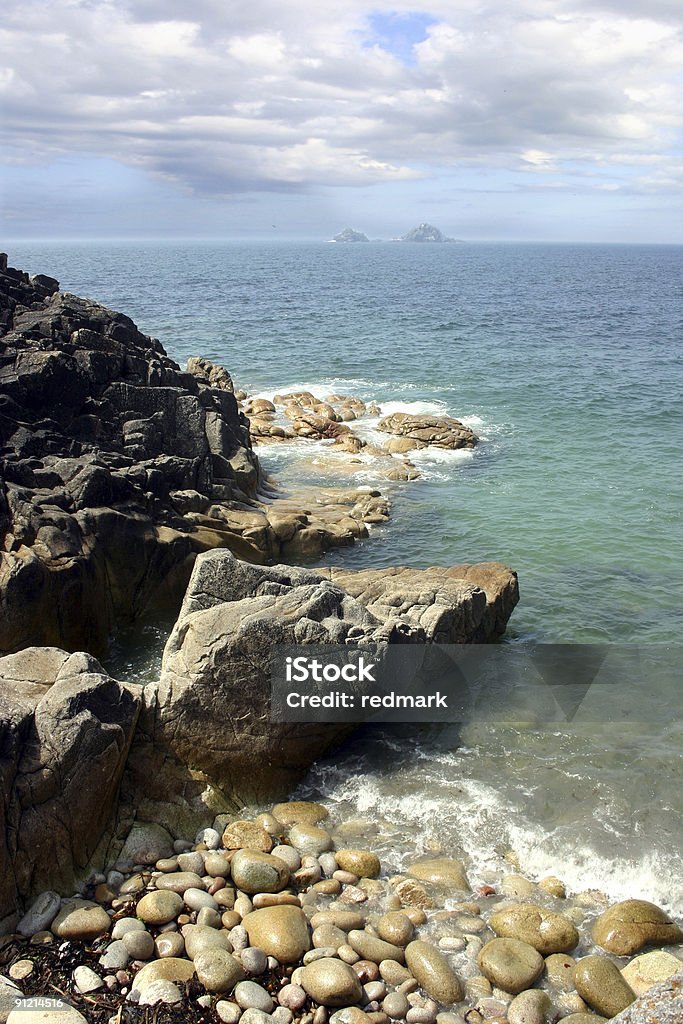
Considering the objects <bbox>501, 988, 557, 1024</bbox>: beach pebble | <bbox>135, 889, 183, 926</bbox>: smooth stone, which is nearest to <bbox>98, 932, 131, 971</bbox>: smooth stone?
<bbox>135, 889, 183, 926</bbox>: smooth stone

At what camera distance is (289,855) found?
516 inches

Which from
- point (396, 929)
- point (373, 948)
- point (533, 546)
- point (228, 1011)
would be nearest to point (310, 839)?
point (396, 929)

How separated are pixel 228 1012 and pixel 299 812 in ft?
13.7

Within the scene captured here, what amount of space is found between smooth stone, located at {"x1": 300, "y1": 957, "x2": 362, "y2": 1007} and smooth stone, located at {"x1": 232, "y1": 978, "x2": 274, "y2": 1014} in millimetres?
504

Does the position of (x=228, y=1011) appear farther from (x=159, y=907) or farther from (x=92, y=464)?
(x=92, y=464)

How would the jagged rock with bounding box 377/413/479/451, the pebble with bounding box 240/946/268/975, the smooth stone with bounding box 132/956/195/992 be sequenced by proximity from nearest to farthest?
the smooth stone with bounding box 132/956/195/992 < the pebble with bounding box 240/946/268/975 < the jagged rock with bounding box 377/413/479/451

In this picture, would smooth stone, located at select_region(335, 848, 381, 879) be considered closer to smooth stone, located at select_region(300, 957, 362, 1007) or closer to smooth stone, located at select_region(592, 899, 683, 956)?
smooth stone, located at select_region(300, 957, 362, 1007)

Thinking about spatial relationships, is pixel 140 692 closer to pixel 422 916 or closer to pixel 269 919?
pixel 269 919

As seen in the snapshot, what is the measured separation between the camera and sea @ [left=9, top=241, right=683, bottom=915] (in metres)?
14.1

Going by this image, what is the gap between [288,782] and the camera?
1493 centimetres

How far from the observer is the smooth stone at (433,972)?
1077 centimetres

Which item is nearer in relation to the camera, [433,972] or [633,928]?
[433,972]

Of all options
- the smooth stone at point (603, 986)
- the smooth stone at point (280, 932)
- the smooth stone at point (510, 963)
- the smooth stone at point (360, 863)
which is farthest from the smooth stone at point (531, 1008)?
the smooth stone at point (360, 863)

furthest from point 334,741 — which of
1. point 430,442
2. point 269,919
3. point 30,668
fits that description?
point 430,442
